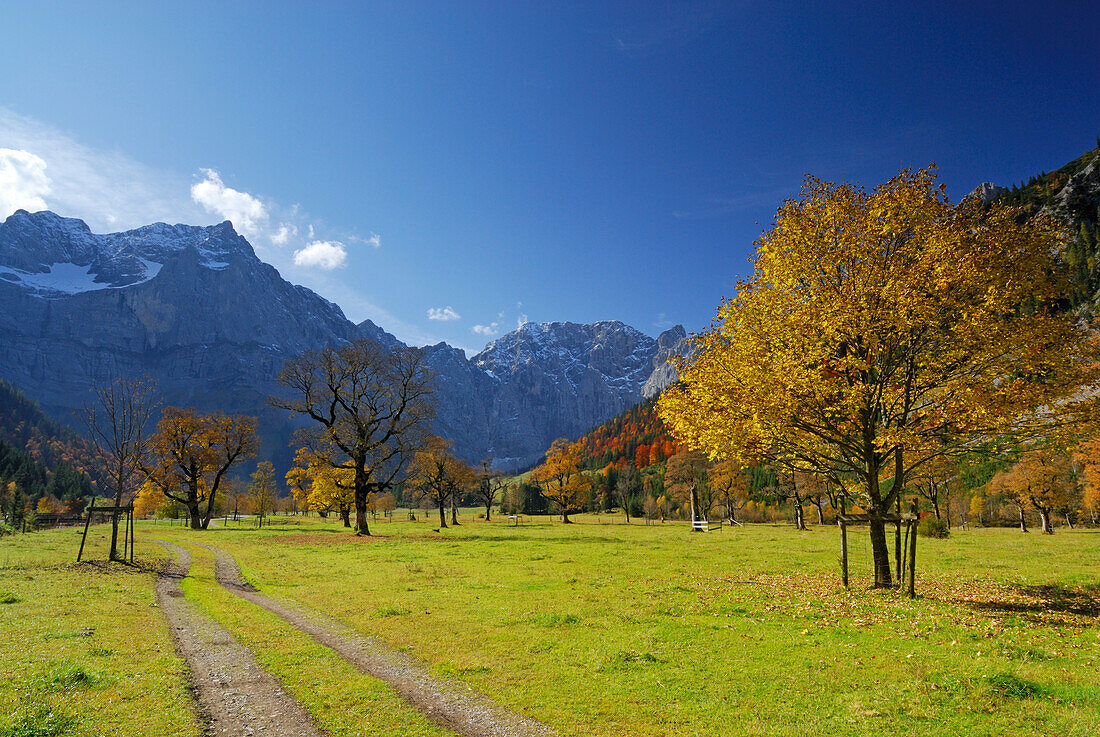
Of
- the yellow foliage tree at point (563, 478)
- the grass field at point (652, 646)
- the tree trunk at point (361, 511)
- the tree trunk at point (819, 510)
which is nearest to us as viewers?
the grass field at point (652, 646)

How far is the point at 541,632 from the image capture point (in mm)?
14352

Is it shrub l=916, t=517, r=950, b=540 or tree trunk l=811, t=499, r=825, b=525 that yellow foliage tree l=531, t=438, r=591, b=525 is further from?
shrub l=916, t=517, r=950, b=540

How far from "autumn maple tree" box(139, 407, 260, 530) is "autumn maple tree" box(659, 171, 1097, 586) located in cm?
6790

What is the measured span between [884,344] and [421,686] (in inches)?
727

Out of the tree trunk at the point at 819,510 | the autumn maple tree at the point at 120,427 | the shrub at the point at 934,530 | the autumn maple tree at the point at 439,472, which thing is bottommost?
the tree trunk at the point at 819,510

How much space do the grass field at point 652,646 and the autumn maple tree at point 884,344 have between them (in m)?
5.52

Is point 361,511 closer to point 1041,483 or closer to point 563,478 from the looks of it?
point 563,478

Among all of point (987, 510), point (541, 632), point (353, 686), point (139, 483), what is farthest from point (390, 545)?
point (987, 510)

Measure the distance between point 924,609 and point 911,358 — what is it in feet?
26.9

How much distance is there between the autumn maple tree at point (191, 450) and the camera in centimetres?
6309

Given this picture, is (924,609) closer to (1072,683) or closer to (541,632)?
(1072,683)

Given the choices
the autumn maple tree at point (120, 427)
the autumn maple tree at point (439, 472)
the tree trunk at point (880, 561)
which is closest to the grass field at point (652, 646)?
the tree trunk at point (880, 561)

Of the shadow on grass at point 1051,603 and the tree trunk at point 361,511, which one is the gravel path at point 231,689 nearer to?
the shadow on grass at point 1051,603

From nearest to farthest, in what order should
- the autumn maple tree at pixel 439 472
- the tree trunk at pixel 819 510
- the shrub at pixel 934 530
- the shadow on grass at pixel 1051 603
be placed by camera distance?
the shadow on grass at pixel 1051 603 < the shrub at pixel 934 530 < the autumn maple tree at pixel 439 472 < the tree trunk at pixel 819 510
